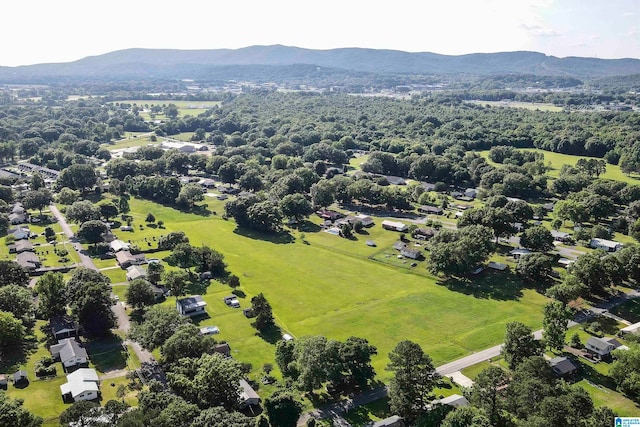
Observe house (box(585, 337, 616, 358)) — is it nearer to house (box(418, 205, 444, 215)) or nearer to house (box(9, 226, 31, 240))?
house (box(418, 205, 444, 215))

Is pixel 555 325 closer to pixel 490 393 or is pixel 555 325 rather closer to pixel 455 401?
pixel 490 393

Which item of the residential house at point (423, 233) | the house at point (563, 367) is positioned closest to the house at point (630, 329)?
the house at point (563, 367)

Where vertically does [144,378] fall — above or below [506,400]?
below

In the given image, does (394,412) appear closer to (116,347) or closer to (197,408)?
(197,408)

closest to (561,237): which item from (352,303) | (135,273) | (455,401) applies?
(352,303)

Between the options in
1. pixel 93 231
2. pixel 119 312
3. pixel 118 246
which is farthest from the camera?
pixel 93 231

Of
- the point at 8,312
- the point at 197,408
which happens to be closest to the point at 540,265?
the point at 197,408
